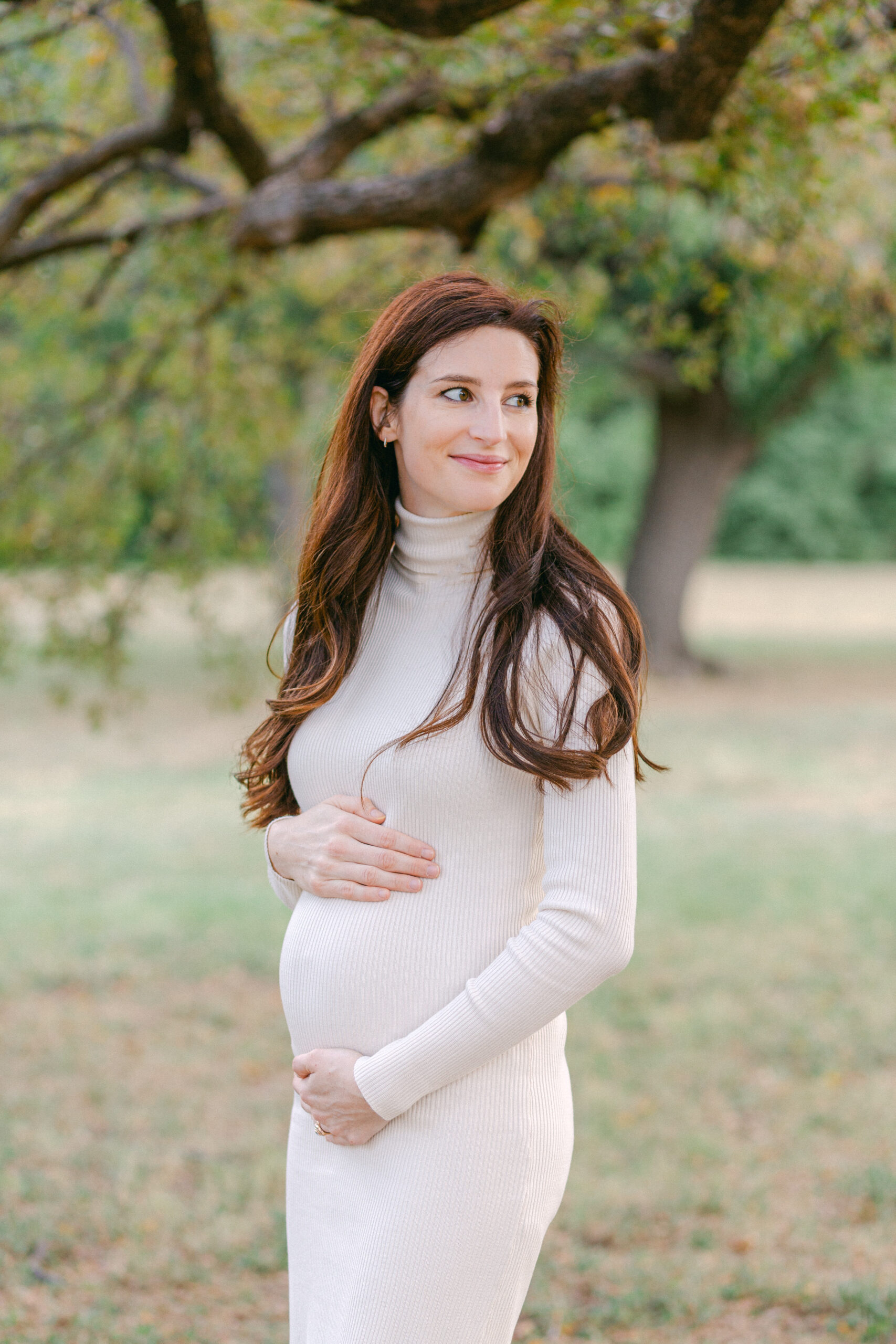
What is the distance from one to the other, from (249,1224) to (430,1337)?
240 cm

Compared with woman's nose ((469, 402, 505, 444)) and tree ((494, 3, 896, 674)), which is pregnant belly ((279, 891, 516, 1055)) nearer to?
woman's nose ((469, 402, 505, 444))

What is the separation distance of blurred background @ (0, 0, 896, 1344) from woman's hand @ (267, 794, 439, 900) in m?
0.69

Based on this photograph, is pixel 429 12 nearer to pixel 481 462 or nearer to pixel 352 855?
pixel 481 462

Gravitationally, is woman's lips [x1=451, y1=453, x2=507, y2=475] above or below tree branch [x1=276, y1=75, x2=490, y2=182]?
below

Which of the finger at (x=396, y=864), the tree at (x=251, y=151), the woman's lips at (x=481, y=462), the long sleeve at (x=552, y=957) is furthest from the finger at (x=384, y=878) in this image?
the tree at (x=251, y=151)

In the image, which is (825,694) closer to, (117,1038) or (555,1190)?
(117,1038)

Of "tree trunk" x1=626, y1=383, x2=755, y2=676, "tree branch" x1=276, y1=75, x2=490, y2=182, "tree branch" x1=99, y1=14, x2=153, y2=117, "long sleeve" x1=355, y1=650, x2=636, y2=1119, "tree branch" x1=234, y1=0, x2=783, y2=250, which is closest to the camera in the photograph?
"long sleeve" x1=355, y1=650, x2=636, y2=1119

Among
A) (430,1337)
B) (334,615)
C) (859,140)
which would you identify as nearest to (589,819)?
(334,615)

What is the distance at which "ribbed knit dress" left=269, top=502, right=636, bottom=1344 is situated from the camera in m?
1.79

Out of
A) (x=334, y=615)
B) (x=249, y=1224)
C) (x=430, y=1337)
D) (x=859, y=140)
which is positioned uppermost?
(x=859, y=140)

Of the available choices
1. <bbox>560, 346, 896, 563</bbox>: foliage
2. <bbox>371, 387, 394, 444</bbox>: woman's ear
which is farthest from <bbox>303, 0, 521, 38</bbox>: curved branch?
<bbox>560, 346, 896, 563</bbox>: foliage

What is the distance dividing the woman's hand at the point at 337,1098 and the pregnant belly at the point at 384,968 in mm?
37

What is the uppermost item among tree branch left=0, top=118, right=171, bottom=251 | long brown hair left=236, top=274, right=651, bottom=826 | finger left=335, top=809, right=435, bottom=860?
tree branch left=0, top=118, right=171, bottom=251

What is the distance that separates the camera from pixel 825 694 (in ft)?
50.4
